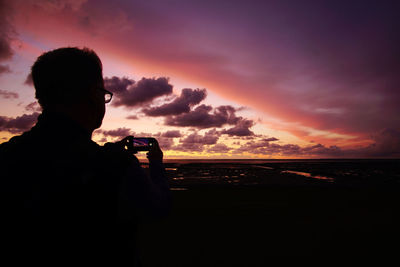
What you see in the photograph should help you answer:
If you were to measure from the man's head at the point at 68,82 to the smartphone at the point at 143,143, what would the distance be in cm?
68

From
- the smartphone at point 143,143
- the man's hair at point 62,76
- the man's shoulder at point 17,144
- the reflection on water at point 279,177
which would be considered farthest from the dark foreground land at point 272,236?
the reflection on water at point 279,177

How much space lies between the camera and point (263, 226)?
261 inches

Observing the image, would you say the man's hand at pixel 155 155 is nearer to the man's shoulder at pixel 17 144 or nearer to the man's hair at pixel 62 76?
the man's hair at pixel 62 76

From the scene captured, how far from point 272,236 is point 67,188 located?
5.91 metres

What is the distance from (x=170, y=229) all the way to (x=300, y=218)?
4364mm

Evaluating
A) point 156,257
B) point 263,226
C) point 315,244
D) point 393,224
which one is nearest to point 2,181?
point 156,257

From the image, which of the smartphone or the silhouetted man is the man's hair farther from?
the smartphone

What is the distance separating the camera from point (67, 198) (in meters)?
1.19

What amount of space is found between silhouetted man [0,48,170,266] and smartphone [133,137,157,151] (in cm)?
74

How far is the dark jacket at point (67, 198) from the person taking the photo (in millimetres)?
1171

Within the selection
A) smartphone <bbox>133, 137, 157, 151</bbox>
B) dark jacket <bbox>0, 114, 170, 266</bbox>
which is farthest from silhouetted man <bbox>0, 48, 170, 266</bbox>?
smartphone <bbox>133, 137, 157, 151</bbox>

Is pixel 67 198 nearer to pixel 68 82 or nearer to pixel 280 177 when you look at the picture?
pixel 68 82

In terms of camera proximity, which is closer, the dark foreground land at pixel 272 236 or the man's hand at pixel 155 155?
the man's hand at pixel 155 155

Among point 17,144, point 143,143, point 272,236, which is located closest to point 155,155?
point 143,143
